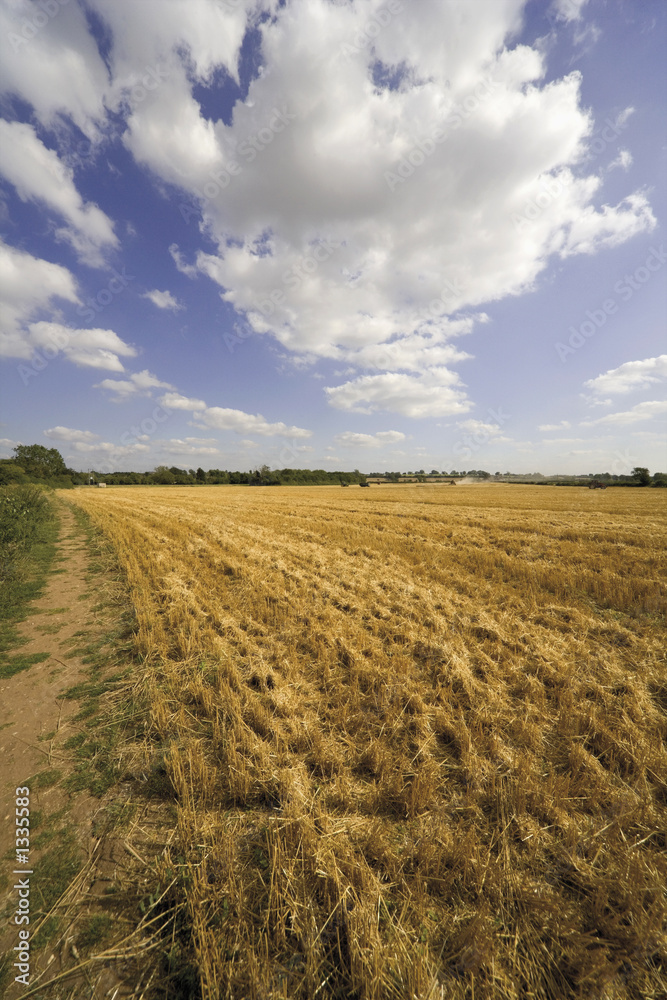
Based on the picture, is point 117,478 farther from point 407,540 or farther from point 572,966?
point 572,966

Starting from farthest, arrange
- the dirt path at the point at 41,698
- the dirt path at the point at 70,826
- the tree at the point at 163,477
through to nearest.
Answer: the tree at the point at 163,477 → the dirt path at the point at 41,698 → the dirt path at the point at 70,826

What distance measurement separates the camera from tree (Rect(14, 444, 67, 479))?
73.2 metres

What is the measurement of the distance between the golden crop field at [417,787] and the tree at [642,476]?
92886mm

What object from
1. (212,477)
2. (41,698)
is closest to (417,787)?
(41,698)

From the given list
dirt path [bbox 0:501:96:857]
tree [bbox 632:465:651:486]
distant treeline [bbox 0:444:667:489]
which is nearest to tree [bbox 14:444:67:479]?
distant treeline [bbox 0:444:667:489]

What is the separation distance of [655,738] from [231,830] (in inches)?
177

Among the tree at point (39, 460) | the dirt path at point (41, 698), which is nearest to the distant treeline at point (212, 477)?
the tree at point (39, 460)

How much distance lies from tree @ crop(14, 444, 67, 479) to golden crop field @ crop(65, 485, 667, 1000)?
85.3 meters

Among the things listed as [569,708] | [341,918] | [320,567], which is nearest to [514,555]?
[320,567]

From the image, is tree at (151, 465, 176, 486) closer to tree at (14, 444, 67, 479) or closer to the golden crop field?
tree at (14, 444, 67, 479)

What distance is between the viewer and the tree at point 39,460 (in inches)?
2884

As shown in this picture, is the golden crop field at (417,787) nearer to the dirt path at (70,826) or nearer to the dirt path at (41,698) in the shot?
the dirt path at (70,826)

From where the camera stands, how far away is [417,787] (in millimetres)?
2982

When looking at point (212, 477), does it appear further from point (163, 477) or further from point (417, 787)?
point (417, 787)
